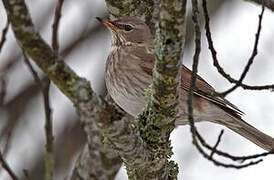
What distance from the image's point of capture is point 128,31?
6.92 m

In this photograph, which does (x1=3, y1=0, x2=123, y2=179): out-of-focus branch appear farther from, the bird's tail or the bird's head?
the bird's tail

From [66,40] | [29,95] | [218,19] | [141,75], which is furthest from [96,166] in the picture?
[218,19]

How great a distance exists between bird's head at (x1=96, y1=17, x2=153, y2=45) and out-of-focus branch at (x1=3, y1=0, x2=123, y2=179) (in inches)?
104

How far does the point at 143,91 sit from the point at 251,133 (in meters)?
1.31

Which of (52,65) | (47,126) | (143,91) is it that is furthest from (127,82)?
(52,65)

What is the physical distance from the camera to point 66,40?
864cm

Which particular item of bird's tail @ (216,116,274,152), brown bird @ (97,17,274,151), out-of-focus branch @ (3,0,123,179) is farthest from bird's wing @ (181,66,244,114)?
out-of-focus branch @ (3,0,123,179)

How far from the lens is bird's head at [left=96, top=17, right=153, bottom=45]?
660 cm

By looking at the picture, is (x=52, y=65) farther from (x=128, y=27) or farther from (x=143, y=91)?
(x=128, y=27)

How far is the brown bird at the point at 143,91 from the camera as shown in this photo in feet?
20.8

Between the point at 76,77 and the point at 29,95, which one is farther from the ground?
the point at 29,95

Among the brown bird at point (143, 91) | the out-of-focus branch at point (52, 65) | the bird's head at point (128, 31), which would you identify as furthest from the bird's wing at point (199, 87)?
the out-of-focus branch at point (52, 65)

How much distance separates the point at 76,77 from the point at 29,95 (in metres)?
4.66

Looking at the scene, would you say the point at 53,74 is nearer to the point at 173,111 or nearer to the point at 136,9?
the point at 173,111
